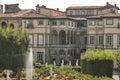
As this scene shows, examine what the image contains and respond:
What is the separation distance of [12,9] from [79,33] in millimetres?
14841

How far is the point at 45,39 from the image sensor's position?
241 feet

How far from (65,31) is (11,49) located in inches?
858

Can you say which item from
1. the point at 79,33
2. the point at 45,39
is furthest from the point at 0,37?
the point at 79,33

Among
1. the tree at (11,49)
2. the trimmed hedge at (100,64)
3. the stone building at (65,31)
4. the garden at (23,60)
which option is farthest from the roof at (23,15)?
the trimmed hedge at (100,64)

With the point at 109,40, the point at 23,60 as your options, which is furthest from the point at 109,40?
the point at 23,60

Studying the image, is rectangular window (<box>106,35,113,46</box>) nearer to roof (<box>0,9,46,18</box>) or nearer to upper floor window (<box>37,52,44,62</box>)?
upper floor window (<box>37,52,44,62</box>)

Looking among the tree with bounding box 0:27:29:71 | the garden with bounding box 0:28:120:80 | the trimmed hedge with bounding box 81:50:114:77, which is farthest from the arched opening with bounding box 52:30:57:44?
the trimmed hedge with bounding box 81:50:114:77

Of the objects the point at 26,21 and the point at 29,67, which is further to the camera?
the point at 26,21

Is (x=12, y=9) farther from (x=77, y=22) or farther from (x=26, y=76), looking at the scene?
(x=26, y=76)

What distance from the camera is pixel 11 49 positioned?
177ft

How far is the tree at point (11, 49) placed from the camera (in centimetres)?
5316

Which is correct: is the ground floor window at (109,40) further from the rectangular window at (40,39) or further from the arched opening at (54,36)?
the rectangular window at (40,39)

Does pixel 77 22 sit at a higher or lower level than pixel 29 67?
higher

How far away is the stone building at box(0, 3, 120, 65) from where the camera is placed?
69438 mm
